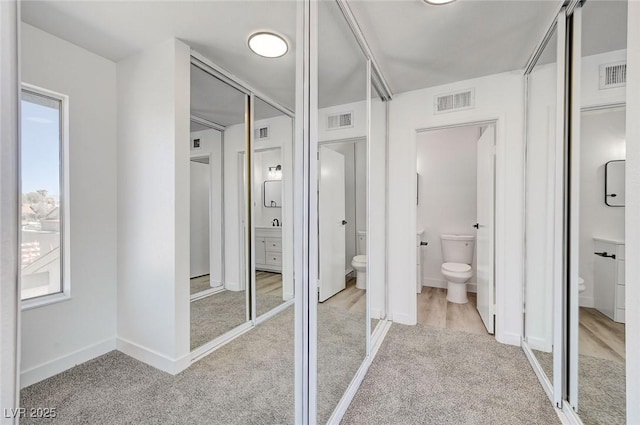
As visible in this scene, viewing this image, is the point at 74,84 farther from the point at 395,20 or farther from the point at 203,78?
the point at 395,20

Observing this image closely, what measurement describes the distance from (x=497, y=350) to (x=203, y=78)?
282cm

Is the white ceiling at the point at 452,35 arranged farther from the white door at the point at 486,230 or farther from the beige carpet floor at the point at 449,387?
the beige carpet floor at the point at 449,387

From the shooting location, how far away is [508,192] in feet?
8.01

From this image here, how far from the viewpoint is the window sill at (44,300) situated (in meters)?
0.40

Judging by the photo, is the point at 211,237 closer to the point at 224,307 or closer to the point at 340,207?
the point at 224,307

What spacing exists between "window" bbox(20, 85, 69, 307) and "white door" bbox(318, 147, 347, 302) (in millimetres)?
1155

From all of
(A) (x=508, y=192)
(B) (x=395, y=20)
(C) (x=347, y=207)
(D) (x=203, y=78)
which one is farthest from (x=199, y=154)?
(A) (x=508, y=192)

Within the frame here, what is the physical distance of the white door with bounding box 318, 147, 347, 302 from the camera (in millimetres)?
1608

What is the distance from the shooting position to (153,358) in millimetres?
692

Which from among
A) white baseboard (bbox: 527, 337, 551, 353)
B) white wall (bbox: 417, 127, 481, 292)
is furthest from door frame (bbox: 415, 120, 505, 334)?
white wall (bbox: 417, 127, 481, 292)

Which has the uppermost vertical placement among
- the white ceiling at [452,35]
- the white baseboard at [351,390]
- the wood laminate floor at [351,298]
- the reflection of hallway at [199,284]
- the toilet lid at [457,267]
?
the white ceiling at [452,35]

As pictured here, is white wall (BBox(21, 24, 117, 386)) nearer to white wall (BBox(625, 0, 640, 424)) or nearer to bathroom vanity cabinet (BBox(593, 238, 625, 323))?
white wall (BBox(625, 0, 640, 424))

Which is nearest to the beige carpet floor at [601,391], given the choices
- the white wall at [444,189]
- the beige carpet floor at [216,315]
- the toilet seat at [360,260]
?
the toilet seat at [360,260]

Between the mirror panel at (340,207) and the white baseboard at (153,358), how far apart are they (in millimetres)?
788
